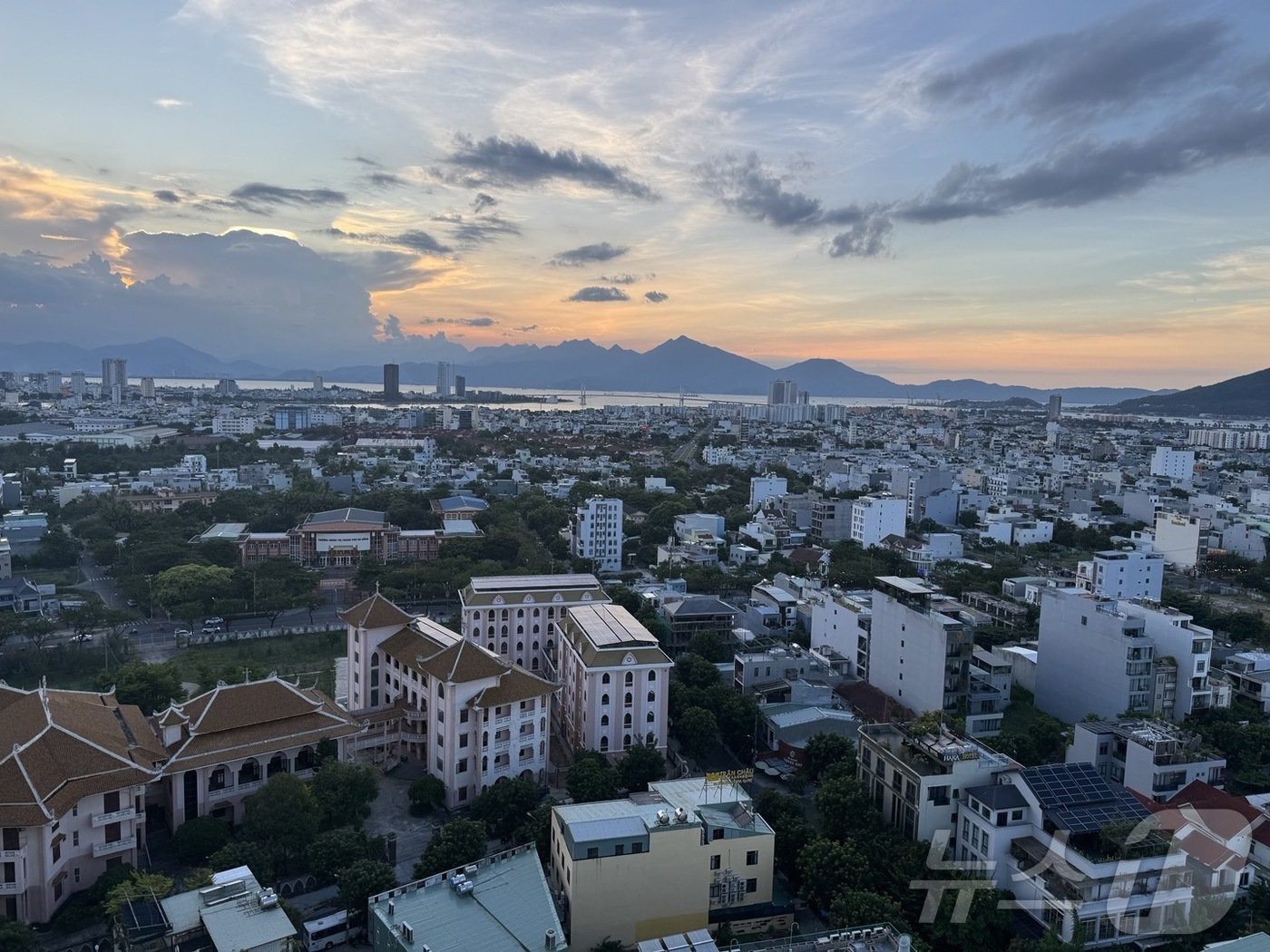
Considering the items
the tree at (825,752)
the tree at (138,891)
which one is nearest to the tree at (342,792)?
the tree at (138,891)

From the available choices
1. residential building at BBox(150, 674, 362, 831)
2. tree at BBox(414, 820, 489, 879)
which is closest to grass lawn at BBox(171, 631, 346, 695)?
residential building at BBox(150, 674, 362, 831)

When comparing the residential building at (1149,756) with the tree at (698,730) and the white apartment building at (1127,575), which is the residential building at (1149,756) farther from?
the white apartment building at (1127,575)

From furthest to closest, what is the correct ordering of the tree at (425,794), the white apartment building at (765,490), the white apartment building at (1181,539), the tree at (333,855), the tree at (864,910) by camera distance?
1. the white apartment building at (765,490)
2. the white apartment building at (1181,539)
3. the tree at (425,794)
4. the tree at (333,855)
5. the tree at (864,910)

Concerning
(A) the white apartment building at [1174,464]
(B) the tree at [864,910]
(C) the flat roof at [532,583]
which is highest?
(A) the white apartment building at [1174,464]

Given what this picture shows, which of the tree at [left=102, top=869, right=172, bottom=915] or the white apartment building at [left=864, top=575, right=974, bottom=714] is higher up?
the white apartment building at [left=864, top=575, right=974, bottom=714]

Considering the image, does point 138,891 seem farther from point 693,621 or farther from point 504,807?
point 693,621

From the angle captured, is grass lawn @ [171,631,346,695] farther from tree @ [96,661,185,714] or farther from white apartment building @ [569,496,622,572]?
white apartment building @ [569,496,622,572]

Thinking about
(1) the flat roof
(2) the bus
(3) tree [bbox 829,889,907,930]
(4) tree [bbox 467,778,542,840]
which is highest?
(1) the flat roof
